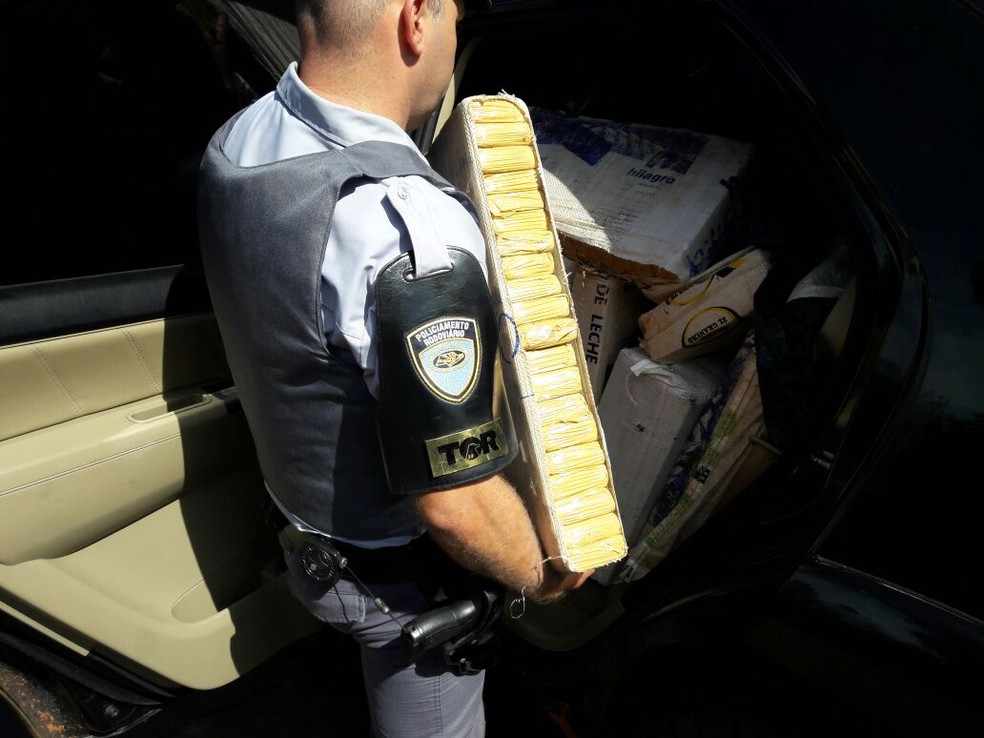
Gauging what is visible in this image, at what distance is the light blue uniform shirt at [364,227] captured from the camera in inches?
39.6

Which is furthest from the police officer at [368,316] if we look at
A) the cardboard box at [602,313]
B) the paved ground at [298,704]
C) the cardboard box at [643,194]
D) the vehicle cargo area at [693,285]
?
the paved ground at [298,704]

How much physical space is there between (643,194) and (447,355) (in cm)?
81

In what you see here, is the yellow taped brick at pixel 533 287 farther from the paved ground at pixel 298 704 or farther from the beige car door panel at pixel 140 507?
the paved ground at pixel 298 704

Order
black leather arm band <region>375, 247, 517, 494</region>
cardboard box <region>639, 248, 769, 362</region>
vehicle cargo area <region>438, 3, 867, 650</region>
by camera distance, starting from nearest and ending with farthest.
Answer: black leather arm band <region>375, 247, 517, 494</region>, vehicle cargo area <region>438, 3, 867, 650</region>, cardboard box <region>639, 248, 769, 362</region>

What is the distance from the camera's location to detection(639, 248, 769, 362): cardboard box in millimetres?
1492

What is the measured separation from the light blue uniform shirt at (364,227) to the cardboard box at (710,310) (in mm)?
600

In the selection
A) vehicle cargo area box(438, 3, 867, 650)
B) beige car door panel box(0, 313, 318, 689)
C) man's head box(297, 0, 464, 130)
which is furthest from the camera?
Answer: beige car door panel box(0, 313, 318, 689)

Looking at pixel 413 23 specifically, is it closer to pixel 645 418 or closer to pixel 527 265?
pixel 527 265

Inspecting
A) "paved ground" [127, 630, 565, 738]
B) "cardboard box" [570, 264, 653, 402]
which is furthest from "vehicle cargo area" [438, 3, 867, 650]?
"paved ground" [127, 630, 565, 738]

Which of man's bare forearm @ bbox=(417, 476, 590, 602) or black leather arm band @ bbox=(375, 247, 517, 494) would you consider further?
man's bare forearm @ bbox=(417, 476, 590, 602)

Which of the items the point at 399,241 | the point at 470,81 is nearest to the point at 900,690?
the point at 399,241

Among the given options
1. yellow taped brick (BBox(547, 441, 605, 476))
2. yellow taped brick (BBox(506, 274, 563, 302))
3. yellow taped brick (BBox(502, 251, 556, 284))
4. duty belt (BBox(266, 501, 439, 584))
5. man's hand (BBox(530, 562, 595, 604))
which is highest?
yellow taped brick (BBox(502, 251, 556, 284))

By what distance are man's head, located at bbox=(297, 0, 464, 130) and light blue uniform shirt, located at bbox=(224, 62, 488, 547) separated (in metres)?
0.04

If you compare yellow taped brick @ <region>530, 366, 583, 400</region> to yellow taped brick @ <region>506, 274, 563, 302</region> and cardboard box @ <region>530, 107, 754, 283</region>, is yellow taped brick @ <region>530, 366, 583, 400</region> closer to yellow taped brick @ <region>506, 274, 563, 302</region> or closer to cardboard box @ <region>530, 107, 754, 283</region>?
yellow taped brick @ <region>506, 274, 563, 302</region>
